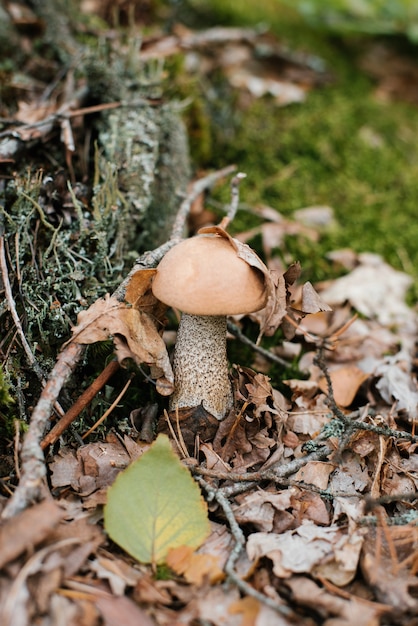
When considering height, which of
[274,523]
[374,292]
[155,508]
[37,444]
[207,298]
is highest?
[207,298]

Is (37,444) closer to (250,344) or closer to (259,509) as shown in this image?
(259,509)

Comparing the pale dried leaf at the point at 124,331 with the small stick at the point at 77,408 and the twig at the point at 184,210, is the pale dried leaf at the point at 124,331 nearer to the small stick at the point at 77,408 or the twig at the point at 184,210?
the small stick at the point at 77,408

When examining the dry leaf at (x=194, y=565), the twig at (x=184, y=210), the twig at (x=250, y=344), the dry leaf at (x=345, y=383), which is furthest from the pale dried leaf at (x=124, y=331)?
the dry leaf at (x=345, y=383)

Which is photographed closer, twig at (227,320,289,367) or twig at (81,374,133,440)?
twig at (81,374,133,440)

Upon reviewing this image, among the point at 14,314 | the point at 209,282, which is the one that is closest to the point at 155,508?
the point at 209,282

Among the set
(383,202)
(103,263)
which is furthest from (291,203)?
(103,263)

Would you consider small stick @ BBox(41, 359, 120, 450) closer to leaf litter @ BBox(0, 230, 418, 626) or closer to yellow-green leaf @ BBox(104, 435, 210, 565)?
leaf litter @ BBox(0, 230, 418, 626)

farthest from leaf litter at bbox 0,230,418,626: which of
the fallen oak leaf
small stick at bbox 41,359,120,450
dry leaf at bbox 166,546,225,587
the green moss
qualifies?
the green moss
